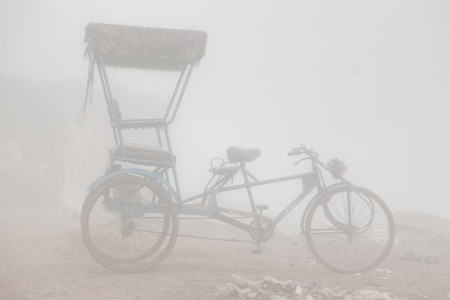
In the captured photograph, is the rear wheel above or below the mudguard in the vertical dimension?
below

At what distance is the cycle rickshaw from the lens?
194 inches

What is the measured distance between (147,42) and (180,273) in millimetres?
2712

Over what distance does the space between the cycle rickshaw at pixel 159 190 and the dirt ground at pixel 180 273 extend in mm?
332

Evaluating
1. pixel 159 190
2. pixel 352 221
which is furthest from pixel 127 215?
pixel 352 221

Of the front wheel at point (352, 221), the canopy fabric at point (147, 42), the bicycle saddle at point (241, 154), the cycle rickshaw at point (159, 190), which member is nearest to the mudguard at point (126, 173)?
the cycle rickshaw at point (159, 190)

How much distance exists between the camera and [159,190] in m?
4.98

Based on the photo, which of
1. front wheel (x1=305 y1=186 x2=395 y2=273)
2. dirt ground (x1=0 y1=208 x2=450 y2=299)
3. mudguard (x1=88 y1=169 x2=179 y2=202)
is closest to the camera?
dirt ground (x1=0 y1=208 x2=450 y2=299)

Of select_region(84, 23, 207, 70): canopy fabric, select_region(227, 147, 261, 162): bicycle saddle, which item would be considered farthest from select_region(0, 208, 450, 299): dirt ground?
select_region(84, 23, 207, 70): canopy fabric

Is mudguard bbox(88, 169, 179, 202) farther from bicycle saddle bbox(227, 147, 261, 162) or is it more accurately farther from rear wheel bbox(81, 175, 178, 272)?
bicycle saddle bbox(227, 147, 261, 162)

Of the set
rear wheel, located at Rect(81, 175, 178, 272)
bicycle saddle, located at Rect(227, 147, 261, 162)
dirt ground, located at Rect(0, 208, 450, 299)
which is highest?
bicycle saddle, located at Rect(227, 147, 261, 162)

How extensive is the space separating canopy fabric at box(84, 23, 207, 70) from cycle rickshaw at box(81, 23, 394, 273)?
11mm

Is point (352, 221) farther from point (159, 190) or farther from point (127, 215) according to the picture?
point (127, 215)

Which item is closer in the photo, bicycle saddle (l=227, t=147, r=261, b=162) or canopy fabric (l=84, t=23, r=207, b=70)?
canopy fabric (l=84, t=23, r=207, b=70)

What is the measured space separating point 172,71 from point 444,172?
322 ft
